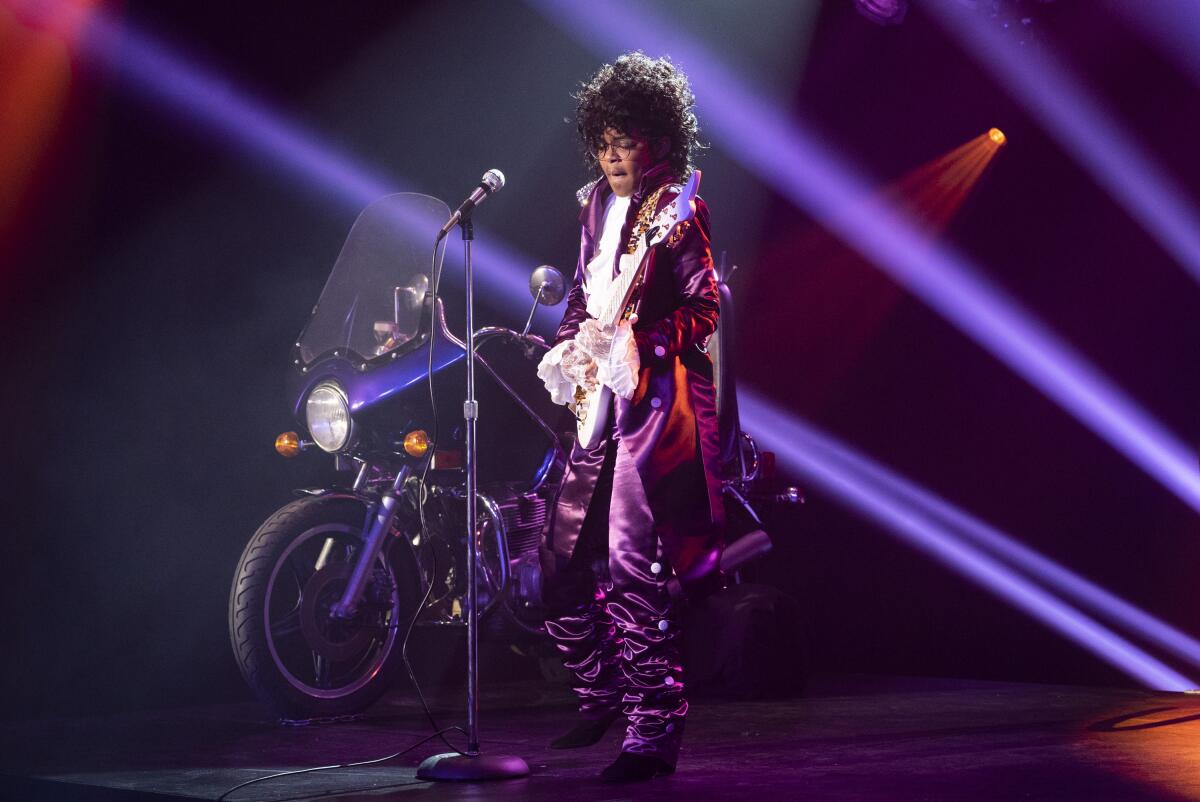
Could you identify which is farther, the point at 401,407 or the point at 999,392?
the point at 999,392

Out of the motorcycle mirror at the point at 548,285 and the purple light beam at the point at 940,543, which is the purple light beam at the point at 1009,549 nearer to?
the purple light beam at the point at 940,543

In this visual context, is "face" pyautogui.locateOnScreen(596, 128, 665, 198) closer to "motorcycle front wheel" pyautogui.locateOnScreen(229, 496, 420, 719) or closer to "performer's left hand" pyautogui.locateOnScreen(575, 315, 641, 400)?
"performer's left hand" pyautogui.locateOnScreen(575, 315, 641, 400)

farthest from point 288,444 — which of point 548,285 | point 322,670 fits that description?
point 548,285

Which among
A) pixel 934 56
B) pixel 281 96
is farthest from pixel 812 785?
pixel 934 56

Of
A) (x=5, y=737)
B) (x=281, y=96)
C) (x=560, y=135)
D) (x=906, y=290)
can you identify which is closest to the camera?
(x=5, y=737)

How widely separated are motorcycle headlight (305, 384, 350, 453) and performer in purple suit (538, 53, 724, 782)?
1194 mm

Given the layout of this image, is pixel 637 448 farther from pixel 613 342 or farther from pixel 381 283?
pixel 381 283

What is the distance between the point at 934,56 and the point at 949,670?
3.27m

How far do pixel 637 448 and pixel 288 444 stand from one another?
179 cm

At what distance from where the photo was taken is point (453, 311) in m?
5.44

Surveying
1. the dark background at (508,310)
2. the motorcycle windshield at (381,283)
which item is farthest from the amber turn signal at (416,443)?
the dark background at (508,310)

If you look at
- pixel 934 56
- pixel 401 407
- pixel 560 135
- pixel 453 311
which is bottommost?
pixel 401 407

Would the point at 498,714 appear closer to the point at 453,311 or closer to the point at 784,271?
the point at 453,311

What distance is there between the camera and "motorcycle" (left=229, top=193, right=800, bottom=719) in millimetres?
3822
